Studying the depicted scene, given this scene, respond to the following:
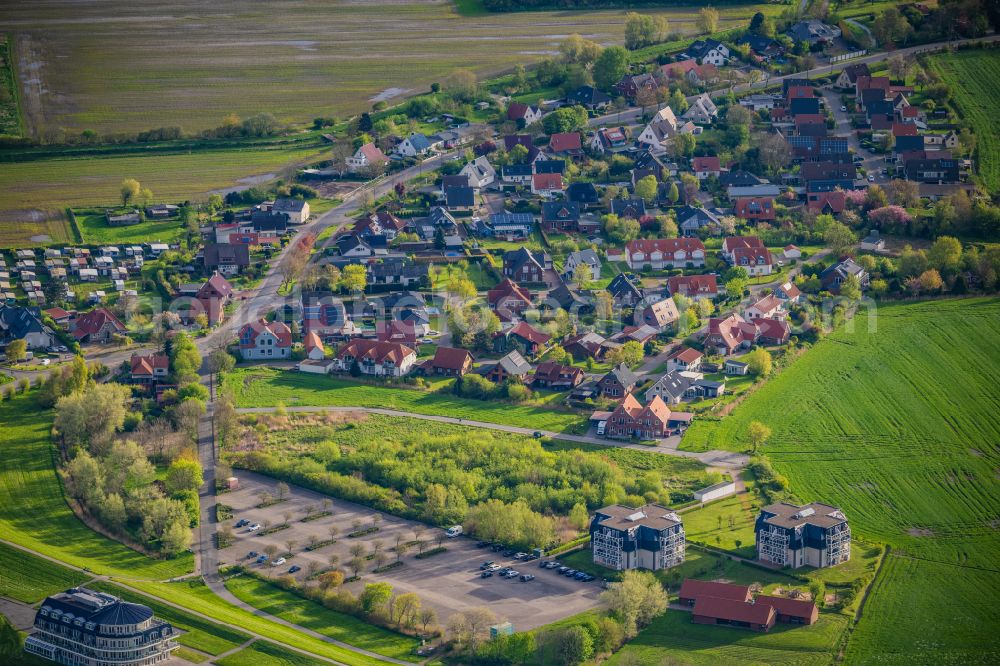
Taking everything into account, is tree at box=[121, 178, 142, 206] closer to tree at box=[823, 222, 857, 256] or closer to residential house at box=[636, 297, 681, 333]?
residential house at box=[636, 297, 681, 333]

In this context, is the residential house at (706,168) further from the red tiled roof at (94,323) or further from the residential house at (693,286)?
the red tiled roof at (94,323)

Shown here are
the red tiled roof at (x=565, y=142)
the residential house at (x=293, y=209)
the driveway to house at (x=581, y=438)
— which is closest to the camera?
the driveway to house at (x=581, y=438)

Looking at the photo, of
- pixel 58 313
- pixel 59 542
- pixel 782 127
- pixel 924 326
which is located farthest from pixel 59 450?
pixel 782 127

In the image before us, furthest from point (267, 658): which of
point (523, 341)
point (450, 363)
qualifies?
point (523, 341)

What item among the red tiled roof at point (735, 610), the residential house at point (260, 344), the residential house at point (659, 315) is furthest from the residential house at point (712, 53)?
the red tiled roof at point (735, 610)

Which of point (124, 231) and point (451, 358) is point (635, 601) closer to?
point (451, 358)

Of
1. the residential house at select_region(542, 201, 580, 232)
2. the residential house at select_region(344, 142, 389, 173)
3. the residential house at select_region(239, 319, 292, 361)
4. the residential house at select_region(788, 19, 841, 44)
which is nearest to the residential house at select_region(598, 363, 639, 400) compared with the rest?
the residential house at select_region(239, 319, 292, 361)

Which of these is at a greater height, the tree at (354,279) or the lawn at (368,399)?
the tree at (354,279)
